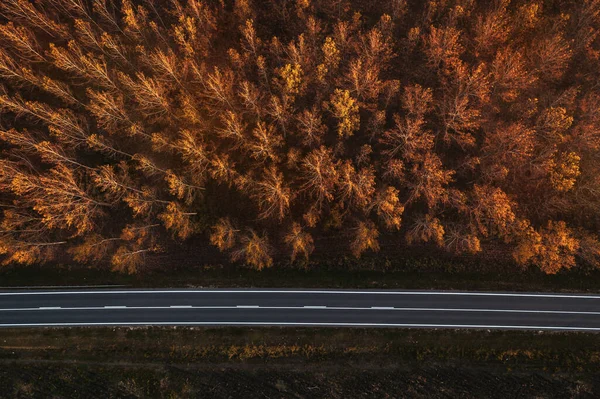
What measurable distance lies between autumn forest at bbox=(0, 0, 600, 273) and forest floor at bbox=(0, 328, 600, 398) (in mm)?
9291

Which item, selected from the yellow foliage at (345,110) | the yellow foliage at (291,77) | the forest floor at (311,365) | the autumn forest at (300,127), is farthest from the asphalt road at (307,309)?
the yellow foliage at (291,77)

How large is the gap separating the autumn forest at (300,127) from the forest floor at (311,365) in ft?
30.5

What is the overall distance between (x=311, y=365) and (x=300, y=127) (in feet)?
82.5

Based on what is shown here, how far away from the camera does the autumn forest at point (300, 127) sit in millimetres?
35812

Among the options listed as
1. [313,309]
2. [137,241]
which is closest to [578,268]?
[313,309]

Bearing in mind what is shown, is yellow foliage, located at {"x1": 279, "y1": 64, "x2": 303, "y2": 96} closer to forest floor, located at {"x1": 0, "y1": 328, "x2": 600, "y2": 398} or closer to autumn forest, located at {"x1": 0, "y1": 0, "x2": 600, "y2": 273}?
autumn forest, located at {"x1": 0, "y1": 0, "x2": 600, "y2": 273}

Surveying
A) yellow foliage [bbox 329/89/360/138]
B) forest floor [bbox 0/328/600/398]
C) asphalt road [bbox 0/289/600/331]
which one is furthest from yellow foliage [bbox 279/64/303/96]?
forest floor [bbox 0/328/600/398]

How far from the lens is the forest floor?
132 ft

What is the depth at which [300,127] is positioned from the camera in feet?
121

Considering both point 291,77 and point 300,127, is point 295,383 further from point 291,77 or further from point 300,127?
point 291,77

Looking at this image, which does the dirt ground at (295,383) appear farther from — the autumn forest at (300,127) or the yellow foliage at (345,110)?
the yellow foliage at (345,110)

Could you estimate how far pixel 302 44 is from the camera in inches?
1394

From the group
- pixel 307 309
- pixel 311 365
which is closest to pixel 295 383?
pixel 311 365

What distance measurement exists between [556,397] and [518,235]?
18.7 meters
